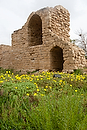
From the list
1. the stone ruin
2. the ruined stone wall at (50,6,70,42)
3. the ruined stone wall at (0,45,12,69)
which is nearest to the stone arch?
the stone ruin

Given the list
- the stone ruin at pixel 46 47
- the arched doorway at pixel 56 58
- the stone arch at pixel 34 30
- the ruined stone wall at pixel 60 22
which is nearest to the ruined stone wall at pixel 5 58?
the stone ruin at pixel 46 47

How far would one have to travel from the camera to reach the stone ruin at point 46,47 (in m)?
8.27

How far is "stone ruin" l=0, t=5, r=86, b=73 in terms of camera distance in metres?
8.27

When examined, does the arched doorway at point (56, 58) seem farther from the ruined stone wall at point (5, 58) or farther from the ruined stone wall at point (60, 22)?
the ruined stone wall at point (5, 58)

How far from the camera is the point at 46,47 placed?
9.06m

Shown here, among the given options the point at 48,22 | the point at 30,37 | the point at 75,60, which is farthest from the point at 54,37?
the point at 30,37

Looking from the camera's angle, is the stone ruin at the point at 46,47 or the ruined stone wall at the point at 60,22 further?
the ruined stone wall at the point at 60,22

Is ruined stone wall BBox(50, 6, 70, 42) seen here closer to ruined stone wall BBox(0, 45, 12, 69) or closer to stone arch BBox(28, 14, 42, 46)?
stone arch BBox(28, 14, 42, 46)

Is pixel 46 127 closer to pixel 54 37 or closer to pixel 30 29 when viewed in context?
pixel 54 37

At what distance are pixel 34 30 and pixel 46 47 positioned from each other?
326cm

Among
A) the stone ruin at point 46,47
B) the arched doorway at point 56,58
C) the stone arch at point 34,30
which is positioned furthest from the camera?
the stone arch at point 34,30

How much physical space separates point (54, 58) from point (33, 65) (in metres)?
1.60

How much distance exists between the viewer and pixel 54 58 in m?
9.46

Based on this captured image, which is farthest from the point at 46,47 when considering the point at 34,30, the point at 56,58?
the point at 34,30
